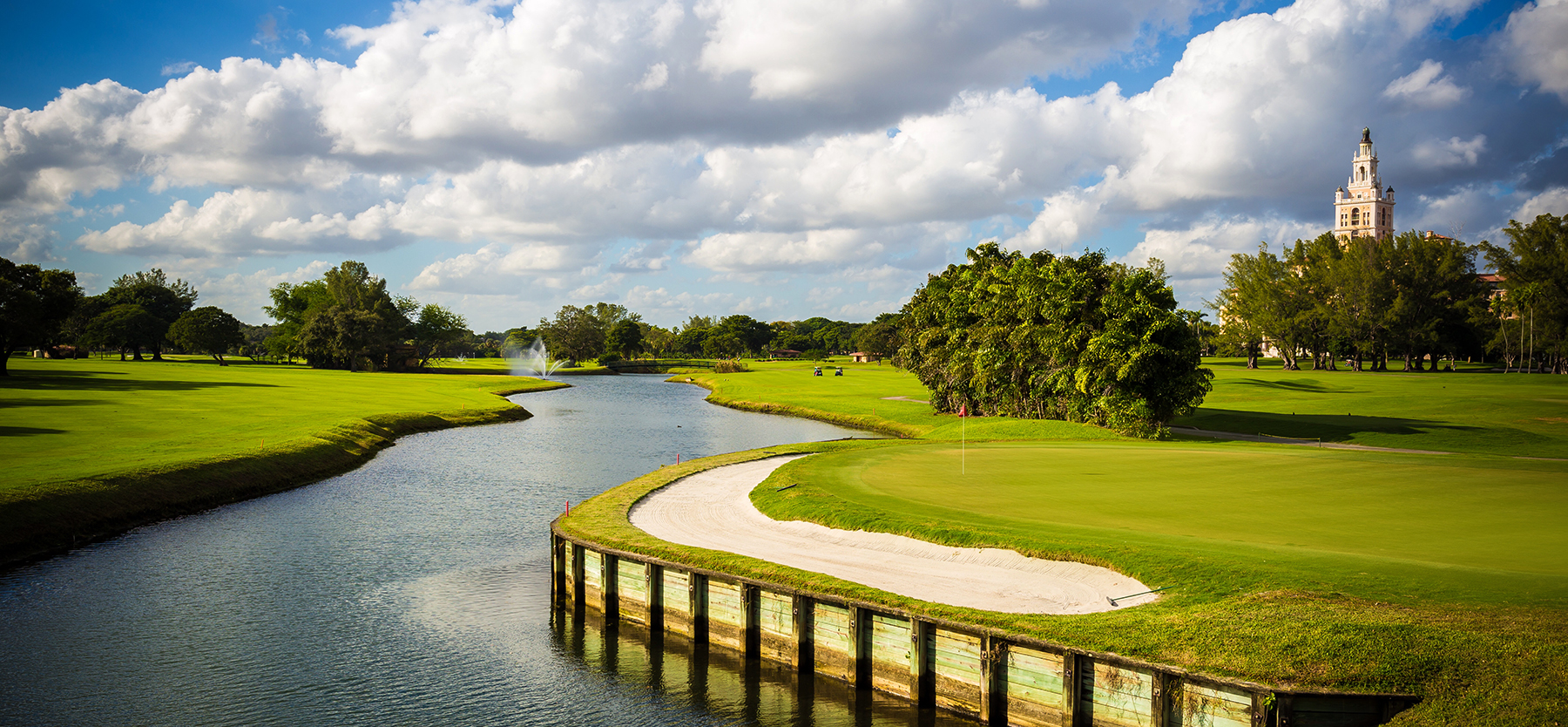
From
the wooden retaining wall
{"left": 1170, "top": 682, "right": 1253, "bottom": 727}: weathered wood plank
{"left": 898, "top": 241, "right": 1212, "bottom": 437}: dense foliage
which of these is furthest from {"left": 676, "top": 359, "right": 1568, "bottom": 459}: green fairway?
{"left": 1170, "top": 682, "right": 1253, "bottom": 727}: weathered wood plank

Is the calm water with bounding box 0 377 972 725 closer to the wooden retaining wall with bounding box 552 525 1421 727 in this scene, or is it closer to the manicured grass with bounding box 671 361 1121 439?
the wooden retaining wall with bounding box 552 525 1421 727

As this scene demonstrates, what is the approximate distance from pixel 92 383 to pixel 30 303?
8.52m

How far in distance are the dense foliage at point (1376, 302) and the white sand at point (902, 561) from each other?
124 meters

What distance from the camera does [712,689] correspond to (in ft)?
59.0

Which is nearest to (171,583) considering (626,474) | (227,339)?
(626,474)

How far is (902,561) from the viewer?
20.8 m

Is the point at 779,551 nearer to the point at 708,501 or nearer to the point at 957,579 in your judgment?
the point at 957,579

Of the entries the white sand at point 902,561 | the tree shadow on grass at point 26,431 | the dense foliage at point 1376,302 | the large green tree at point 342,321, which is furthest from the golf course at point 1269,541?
the large green tree at point 342,321

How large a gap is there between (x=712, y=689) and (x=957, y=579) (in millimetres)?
5780

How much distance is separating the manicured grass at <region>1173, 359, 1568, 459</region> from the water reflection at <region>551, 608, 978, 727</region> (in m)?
44.7

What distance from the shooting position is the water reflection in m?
16.5

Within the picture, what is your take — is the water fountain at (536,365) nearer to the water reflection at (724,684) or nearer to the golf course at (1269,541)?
the golf course at (1269,541)

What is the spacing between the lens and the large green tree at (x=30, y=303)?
73.1 metres

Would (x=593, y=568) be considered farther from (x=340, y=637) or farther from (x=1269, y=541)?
(x=1269, y=541)
